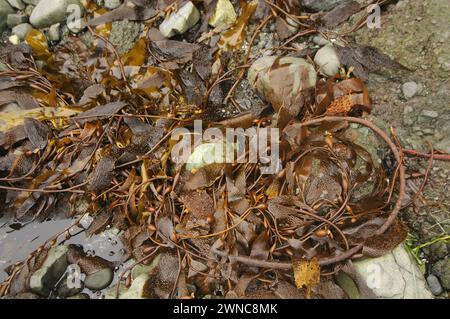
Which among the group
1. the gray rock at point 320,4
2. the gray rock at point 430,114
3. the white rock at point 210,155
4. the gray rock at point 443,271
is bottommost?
the gray rock at point 443,271

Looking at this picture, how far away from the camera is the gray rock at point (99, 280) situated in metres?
1.84

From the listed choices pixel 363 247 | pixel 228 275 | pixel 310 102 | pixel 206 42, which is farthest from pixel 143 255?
pixel 206 42

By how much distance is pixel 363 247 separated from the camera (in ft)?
5.54

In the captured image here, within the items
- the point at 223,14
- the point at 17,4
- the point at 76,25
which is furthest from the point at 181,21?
the point at 17,4

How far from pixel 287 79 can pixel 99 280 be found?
4.34 ft

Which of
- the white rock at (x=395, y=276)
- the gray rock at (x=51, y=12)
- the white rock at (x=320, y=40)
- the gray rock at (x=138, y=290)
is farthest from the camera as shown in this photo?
the gray rock at (x=51, y=12)

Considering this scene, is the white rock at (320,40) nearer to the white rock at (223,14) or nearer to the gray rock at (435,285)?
the white rock at (223,14)

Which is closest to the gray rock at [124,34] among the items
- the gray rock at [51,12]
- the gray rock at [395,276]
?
the gray rock at [51,12]

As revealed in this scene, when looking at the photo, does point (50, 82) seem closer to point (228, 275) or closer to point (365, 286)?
point (228, 275)

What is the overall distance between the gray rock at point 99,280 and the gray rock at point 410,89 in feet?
5.47

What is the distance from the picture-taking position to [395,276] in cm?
166

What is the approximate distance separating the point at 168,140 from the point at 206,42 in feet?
2.22

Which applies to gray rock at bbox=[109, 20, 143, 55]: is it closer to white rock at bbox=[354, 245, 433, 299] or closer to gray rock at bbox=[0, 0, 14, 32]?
gray rock at bbox=[0, 0, 14, 32]

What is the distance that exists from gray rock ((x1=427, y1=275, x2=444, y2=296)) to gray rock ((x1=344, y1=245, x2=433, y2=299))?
0.17 ft
